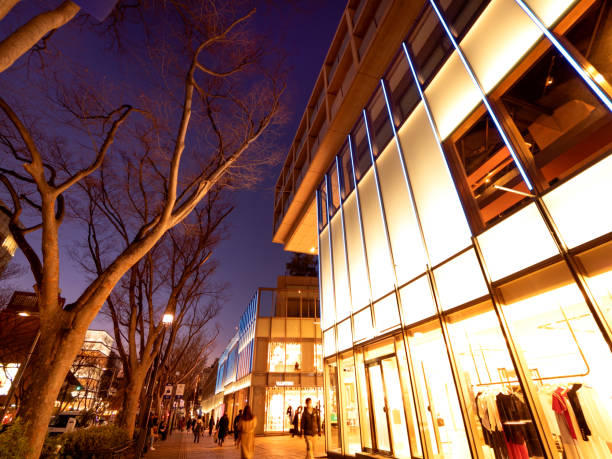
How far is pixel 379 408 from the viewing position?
8180 mm

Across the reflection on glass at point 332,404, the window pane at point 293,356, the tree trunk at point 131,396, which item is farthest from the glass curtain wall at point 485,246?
the window pane at point 293,356

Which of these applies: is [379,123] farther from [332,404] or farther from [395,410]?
[332,404]

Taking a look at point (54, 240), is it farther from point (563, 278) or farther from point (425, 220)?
point (563, 278)

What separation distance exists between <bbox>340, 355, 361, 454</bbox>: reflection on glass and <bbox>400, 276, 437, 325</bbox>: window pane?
336 cm

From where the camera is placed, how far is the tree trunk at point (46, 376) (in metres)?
4.38

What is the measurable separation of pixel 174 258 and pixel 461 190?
1180 centimetres

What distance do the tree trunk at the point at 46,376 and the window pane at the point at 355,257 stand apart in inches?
278

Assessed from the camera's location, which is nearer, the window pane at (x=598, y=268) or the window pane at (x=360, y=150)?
the window pane at (x=598, y=268)

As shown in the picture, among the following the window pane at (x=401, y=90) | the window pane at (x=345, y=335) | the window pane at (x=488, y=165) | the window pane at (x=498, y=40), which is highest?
the window pane at (x=401, y=90)

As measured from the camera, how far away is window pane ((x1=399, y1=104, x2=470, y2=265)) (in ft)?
19.8

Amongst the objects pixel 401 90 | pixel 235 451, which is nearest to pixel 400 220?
pixel 401 90

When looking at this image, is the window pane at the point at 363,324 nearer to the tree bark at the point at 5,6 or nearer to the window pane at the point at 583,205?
the window pane at the point at 583,205

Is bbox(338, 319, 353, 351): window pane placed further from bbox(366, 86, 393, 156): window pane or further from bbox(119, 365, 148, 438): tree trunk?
bbox(119, 365, 148, 438): tree trunk

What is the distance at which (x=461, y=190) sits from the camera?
6.05 m
